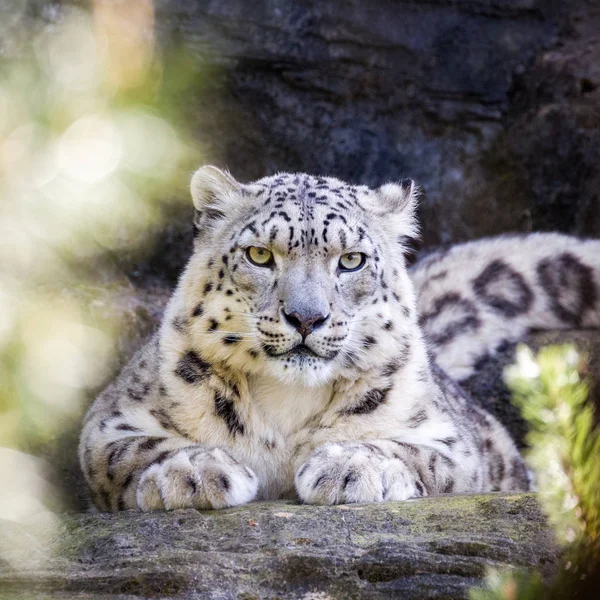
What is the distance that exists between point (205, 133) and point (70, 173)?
1.10 metres

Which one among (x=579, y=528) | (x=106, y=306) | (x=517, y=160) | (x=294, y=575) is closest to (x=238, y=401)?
(x=294, y=575)

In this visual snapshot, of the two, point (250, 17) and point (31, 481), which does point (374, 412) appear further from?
point (250, 17)

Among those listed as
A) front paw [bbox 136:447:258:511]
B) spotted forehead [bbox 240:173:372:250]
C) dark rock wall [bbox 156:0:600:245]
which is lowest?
front paw [bbox 136:447:258:511]

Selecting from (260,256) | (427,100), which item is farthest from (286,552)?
(427,100)

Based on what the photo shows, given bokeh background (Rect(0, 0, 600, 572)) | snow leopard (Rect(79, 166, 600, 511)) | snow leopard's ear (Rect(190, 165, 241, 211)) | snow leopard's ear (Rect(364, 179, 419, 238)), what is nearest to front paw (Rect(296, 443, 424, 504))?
snow leopard (Rect(79, 166, 600, 511))

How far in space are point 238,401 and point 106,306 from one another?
90.5 inches

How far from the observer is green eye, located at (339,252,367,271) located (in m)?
4.07

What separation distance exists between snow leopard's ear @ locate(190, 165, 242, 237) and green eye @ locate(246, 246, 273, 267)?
1.34ft

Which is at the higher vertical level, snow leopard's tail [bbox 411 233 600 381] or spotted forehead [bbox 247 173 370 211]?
snow leopard's tail [bbox 411 233 600 381]

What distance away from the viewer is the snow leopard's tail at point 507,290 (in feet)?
20.6

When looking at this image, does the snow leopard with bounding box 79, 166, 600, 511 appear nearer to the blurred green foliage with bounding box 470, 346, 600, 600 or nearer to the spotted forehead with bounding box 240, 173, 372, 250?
the spotted forehead with bounding box 240, 173, 372, 250

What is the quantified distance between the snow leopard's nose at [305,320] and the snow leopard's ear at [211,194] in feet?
2.92

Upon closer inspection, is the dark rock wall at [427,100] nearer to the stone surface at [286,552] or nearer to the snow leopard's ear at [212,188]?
the snow leopard's ear at [212,188]

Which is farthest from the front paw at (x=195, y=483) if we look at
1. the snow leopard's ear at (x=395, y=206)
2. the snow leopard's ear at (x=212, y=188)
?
the snow leopard's ear at (x=395, y=206)
